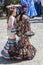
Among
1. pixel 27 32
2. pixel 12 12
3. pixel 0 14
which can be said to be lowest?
pixel 0 14

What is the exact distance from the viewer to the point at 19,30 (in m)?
6.63

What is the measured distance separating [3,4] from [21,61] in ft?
34.9

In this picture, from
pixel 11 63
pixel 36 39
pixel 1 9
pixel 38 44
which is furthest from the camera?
pixel 1 9

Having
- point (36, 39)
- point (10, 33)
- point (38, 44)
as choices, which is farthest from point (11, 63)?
point (36, 39)

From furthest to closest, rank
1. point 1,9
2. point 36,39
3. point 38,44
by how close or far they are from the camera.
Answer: point 1,9 → point 36,39 → point 38,44

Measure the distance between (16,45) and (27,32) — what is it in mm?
414

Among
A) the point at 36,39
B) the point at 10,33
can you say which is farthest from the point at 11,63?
the point at 36,39

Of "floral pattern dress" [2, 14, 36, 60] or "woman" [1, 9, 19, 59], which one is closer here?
"woman" [1, 9, 19, 59]

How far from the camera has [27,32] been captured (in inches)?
262

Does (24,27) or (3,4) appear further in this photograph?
(3,4)

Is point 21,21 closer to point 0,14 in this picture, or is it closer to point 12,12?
point 12,12

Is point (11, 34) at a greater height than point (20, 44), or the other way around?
point (11, 34)

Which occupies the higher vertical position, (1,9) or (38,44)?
(38,44)

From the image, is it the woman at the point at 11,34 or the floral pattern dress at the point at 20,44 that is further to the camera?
the floral pattern dress at the point at 20,44
